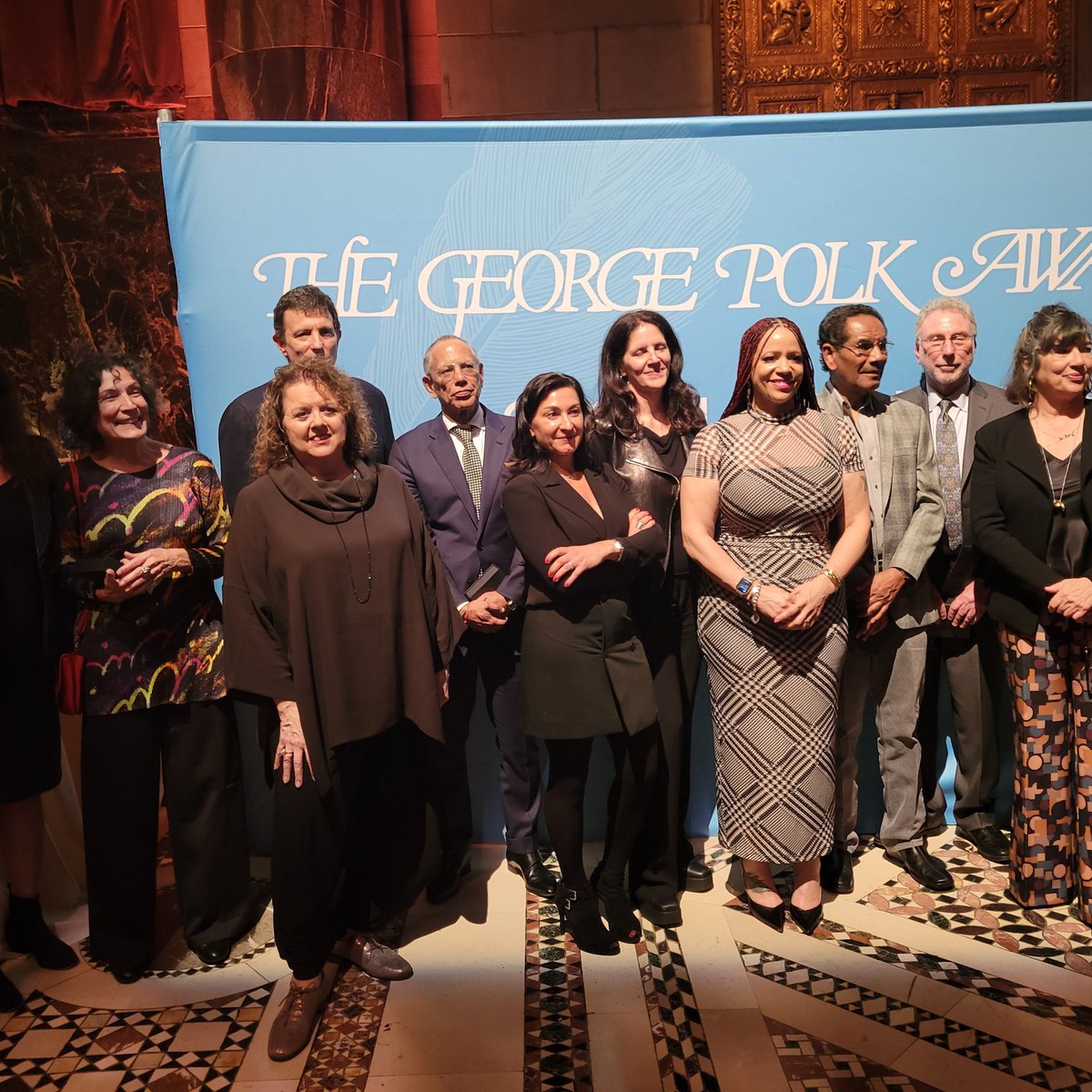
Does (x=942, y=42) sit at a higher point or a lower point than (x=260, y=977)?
higher

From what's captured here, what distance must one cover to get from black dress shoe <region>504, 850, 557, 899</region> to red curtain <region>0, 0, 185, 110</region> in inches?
187

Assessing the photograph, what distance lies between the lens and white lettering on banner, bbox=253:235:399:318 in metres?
3.58

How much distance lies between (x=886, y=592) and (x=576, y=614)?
3.41ft

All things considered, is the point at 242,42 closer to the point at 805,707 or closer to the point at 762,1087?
the point at 805,707

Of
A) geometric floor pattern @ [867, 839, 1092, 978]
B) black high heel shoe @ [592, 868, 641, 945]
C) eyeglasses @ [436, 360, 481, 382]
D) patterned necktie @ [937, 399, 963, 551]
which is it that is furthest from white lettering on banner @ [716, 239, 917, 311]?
black high heel shoe @ [592, 868, 641, 945]

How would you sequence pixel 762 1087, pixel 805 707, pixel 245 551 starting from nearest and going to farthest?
pixel 762 1087, pixel 245 551, pixel 805 707

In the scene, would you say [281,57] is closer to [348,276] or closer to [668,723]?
[348,276]

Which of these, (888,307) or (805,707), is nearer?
(805,707)

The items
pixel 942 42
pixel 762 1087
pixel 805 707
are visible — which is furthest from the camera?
pixel 942 42

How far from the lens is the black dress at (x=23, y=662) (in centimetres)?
284

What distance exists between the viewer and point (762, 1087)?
2391 mm

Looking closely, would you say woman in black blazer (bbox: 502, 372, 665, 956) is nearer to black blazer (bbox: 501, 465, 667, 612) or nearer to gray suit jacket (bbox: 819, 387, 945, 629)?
black blazer (bbox: 501, 465, 667, 612)

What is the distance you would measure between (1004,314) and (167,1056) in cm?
361

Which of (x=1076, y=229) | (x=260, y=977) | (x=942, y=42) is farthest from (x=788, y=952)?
(x=942, y=42)
